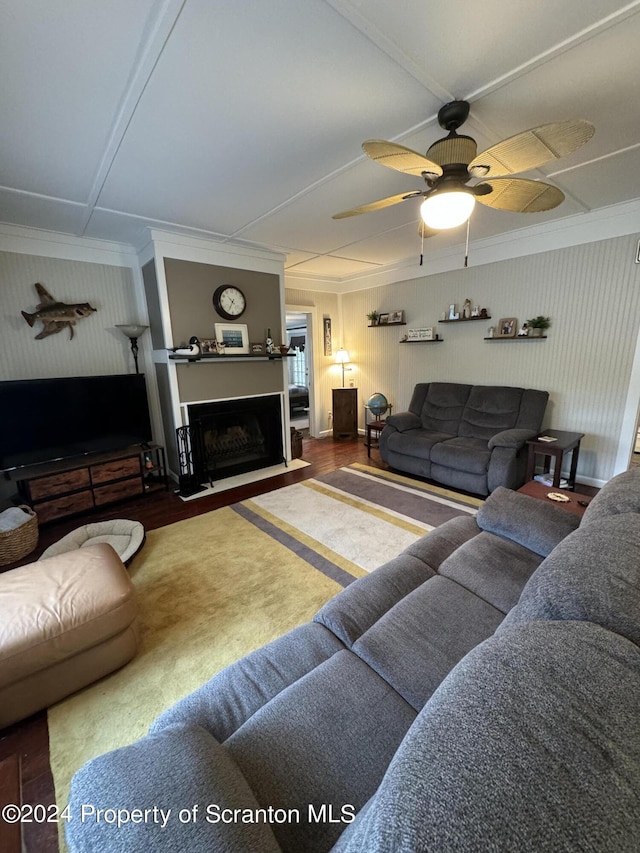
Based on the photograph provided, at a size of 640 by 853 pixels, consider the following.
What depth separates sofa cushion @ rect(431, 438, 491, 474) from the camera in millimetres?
3334

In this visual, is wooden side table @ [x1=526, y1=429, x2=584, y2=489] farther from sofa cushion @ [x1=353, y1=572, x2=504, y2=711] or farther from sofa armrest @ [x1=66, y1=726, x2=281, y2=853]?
sofa armrest @ [x1=66, y1=726, x2=281, y2=853]

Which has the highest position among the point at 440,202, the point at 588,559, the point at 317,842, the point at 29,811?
the point at 440,202

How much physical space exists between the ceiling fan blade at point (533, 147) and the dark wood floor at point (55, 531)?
262 cm

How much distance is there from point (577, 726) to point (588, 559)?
62 centimetres

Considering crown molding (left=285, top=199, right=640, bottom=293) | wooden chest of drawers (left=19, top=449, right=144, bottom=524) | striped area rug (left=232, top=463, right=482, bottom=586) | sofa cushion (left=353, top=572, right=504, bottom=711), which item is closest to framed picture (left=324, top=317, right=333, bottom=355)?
crown molding (left=285, top=199, right=640, bottom=293)

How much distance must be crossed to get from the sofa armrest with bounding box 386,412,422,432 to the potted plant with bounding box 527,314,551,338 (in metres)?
1.56

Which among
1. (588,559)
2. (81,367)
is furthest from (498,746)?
(81,367)

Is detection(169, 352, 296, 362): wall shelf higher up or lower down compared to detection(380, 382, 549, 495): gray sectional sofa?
higher up

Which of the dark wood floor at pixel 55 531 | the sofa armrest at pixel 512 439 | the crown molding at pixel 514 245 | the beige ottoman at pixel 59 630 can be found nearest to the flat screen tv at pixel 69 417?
the dark wood floor at pixel 55 531

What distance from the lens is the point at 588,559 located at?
1.03m

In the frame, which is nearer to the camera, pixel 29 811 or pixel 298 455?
pixel 29 811

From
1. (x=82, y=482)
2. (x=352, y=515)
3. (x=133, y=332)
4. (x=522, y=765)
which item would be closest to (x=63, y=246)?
(x=133, y=332)

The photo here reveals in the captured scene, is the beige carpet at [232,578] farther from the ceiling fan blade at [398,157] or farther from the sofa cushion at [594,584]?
the ceiling fan blade at [398,157]

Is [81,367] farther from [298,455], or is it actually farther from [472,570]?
[472,570]
